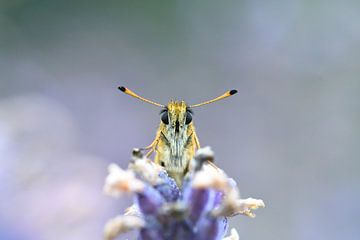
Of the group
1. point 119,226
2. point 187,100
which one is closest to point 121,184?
point 119,226

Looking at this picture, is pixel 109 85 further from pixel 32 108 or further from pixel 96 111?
pixel 32 108

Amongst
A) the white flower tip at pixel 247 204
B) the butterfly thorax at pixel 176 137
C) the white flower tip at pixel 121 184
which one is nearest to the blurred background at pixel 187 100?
the butterfly thorax at pixel 176 137

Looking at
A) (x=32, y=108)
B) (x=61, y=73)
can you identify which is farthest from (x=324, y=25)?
(x=32, y=108)

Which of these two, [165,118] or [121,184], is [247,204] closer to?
[121,184]

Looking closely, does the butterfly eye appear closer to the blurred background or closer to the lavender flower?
the lavender flower

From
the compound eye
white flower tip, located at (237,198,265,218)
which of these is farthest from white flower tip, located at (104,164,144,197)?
Result: the compound eye

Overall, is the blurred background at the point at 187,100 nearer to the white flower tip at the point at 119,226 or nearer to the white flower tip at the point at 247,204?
the white flower tip at the point at 247,204
